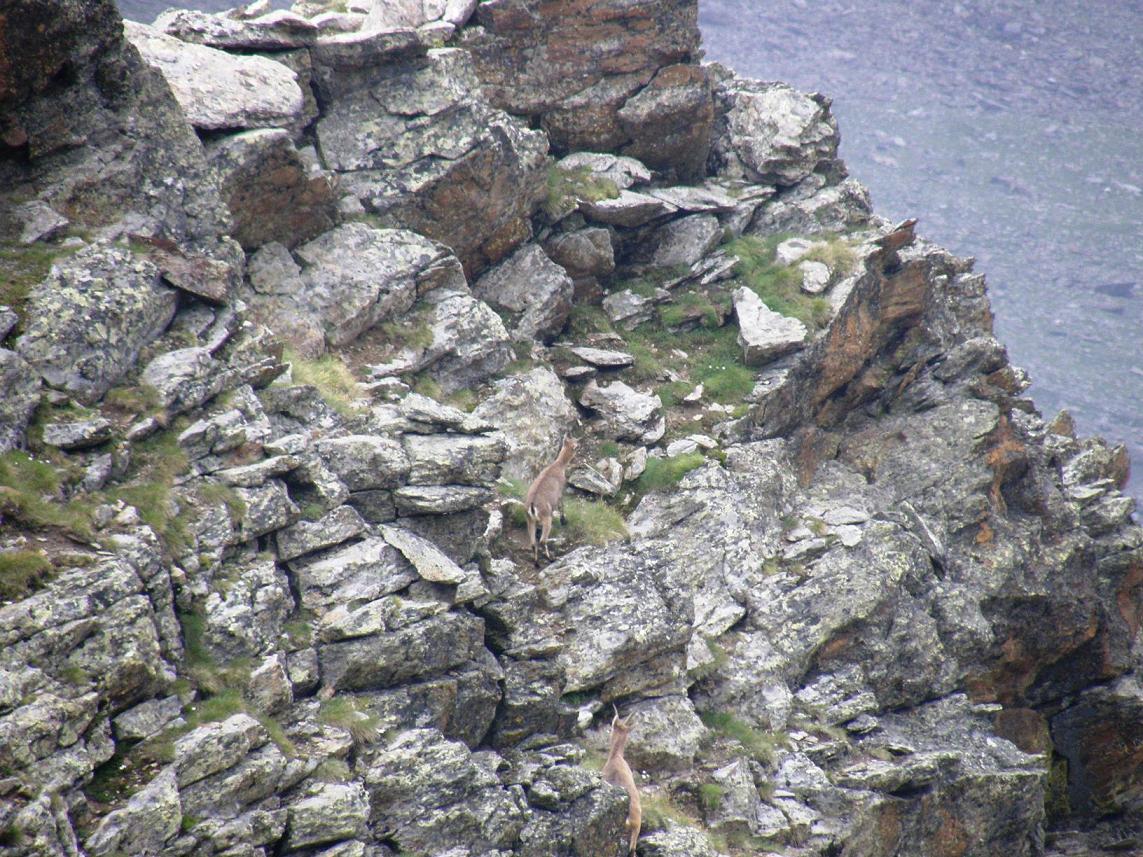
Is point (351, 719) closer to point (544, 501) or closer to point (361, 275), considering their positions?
point (544, 501)

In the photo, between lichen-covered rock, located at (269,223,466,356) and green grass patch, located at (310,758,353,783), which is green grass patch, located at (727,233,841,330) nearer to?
lichen-covered rock, located at (269,223,466,356)

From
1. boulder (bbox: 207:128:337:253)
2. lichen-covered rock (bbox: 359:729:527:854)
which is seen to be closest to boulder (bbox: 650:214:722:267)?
boulder (bbox: 207:128:337:253)

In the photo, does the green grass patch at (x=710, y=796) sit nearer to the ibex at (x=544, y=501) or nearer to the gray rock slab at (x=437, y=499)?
the ibex at (x=544, y=501)

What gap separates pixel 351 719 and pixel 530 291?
45.2 ft

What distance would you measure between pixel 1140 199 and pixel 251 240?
7014 inches

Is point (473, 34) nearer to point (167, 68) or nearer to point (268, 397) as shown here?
point (167, 68)

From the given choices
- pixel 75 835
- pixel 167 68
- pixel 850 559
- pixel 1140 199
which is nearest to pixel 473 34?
pixel 167 68

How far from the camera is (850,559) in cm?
2253

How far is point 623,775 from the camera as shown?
51.8 ft

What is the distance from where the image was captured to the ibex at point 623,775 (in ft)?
50.1

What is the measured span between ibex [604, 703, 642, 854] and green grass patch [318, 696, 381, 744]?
4.00 metres

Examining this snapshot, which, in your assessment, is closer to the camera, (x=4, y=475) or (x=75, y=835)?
(x=75, y=835)

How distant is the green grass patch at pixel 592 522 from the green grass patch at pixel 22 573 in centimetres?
1100

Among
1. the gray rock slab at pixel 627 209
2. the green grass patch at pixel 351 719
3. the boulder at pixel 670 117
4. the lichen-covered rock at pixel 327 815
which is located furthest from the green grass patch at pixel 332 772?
the boulder at pixel 670 117
